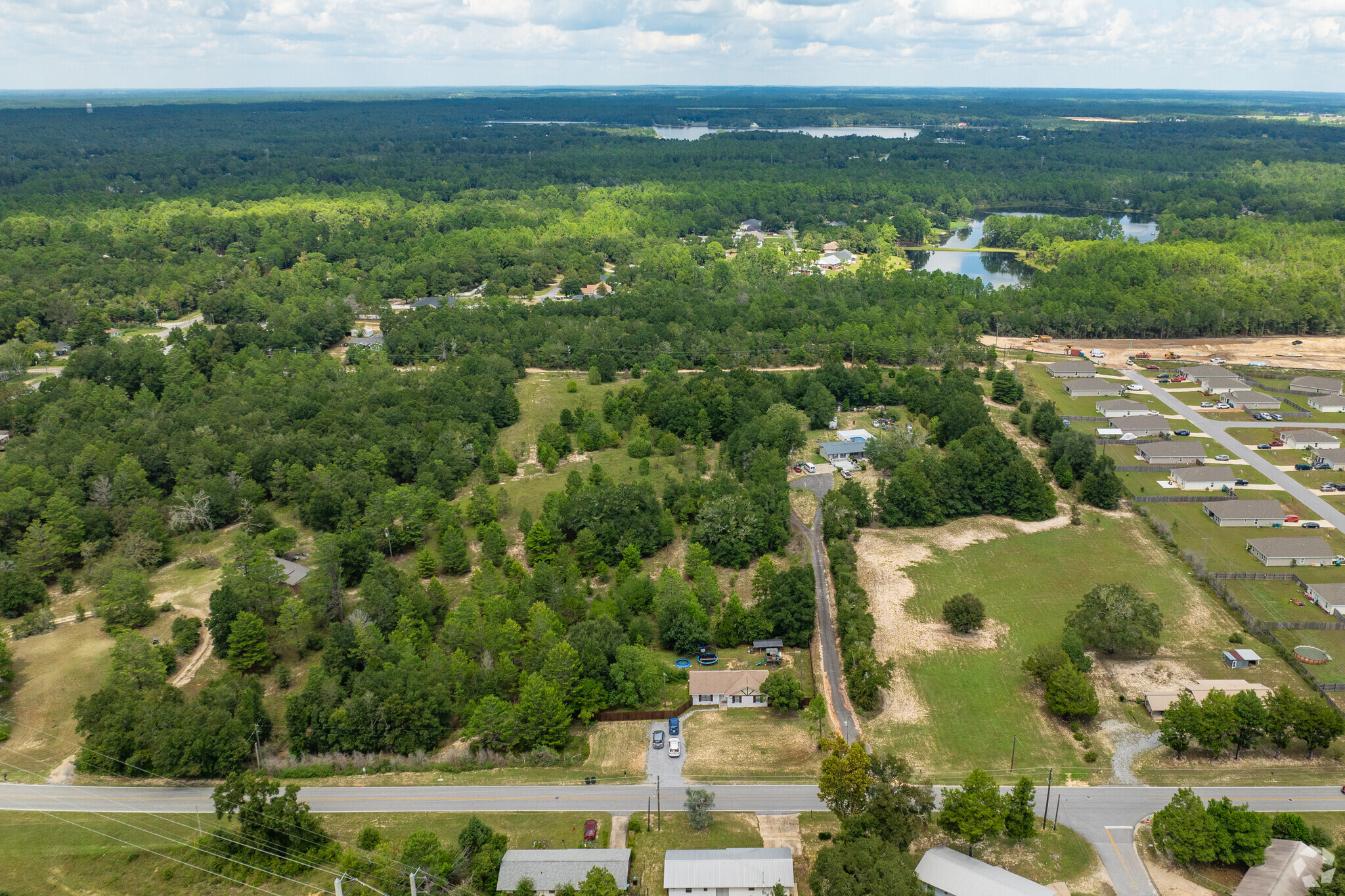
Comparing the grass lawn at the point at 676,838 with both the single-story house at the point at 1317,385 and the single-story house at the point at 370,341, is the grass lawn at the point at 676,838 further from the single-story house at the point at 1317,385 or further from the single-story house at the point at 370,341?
the single-story house at the point at 1317,385

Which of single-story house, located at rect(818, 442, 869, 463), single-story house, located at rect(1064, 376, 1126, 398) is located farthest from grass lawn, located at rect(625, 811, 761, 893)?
single-story house, located at rect(1064, 376, 1126, 398)

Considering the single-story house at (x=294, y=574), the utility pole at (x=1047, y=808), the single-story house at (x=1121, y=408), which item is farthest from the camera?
the single-story house at (x=1121, y=408)

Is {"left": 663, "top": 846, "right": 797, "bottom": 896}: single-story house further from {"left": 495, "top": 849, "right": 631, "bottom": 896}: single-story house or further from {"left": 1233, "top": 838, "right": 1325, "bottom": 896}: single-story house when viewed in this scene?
{"left": 1233, "top": 838, "right": 1325, "bottom": 896}: single-story house

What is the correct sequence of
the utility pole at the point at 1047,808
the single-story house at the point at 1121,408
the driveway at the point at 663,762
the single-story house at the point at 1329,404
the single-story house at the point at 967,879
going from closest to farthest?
the single-story house at the point at 967,879 < the utility pole at the point at 1047,808 < the driveway at the point at 663,762 < the single-story house at the point at 1121,408 < the single-story house at the point at 1329,404


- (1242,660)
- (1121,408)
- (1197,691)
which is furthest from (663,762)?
(1121,408)

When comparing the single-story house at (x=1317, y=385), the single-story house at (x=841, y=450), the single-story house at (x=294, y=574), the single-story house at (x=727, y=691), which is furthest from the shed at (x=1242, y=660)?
the single-story house at (x=1317, y=385)

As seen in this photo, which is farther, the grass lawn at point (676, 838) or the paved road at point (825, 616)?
the paved road at point (825, 616)
